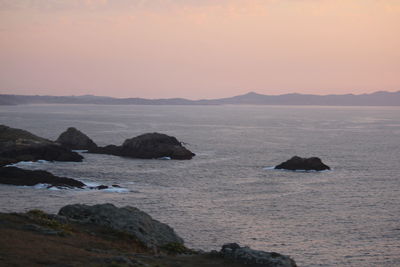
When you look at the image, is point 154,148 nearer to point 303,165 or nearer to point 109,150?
point 109,150

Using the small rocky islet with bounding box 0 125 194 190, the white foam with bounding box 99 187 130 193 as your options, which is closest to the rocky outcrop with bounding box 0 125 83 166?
the small rocky islet with bounding box 0 125 194 190

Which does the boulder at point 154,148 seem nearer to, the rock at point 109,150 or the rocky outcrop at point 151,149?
the rocky outcrop at point 151,149

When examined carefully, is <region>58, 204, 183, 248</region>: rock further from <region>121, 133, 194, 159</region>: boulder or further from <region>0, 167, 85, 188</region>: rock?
<region>121, 133, 194, 159</region>: boulder

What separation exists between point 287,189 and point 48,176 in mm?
31329

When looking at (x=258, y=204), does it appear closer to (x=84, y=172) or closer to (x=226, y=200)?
(x=226, y=200)

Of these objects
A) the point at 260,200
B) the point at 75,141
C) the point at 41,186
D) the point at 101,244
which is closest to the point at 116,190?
the point at 41,186

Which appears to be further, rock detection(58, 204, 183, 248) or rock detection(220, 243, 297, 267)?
rock detection(58, 204, 183, 248)

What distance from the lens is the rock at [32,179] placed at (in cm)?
6356

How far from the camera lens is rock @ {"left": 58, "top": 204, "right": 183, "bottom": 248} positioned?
2959cm

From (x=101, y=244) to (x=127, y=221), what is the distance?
4.42m

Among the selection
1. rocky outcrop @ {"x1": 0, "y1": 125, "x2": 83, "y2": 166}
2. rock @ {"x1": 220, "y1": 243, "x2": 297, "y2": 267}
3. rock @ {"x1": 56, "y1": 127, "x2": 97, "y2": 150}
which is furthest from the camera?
rock @ {"x1": 56, "y1": 127, "x2": 97, "y2": 150}

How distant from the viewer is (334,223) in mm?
47906

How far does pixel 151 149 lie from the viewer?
101m

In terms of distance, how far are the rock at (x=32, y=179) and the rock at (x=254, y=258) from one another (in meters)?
42.8
